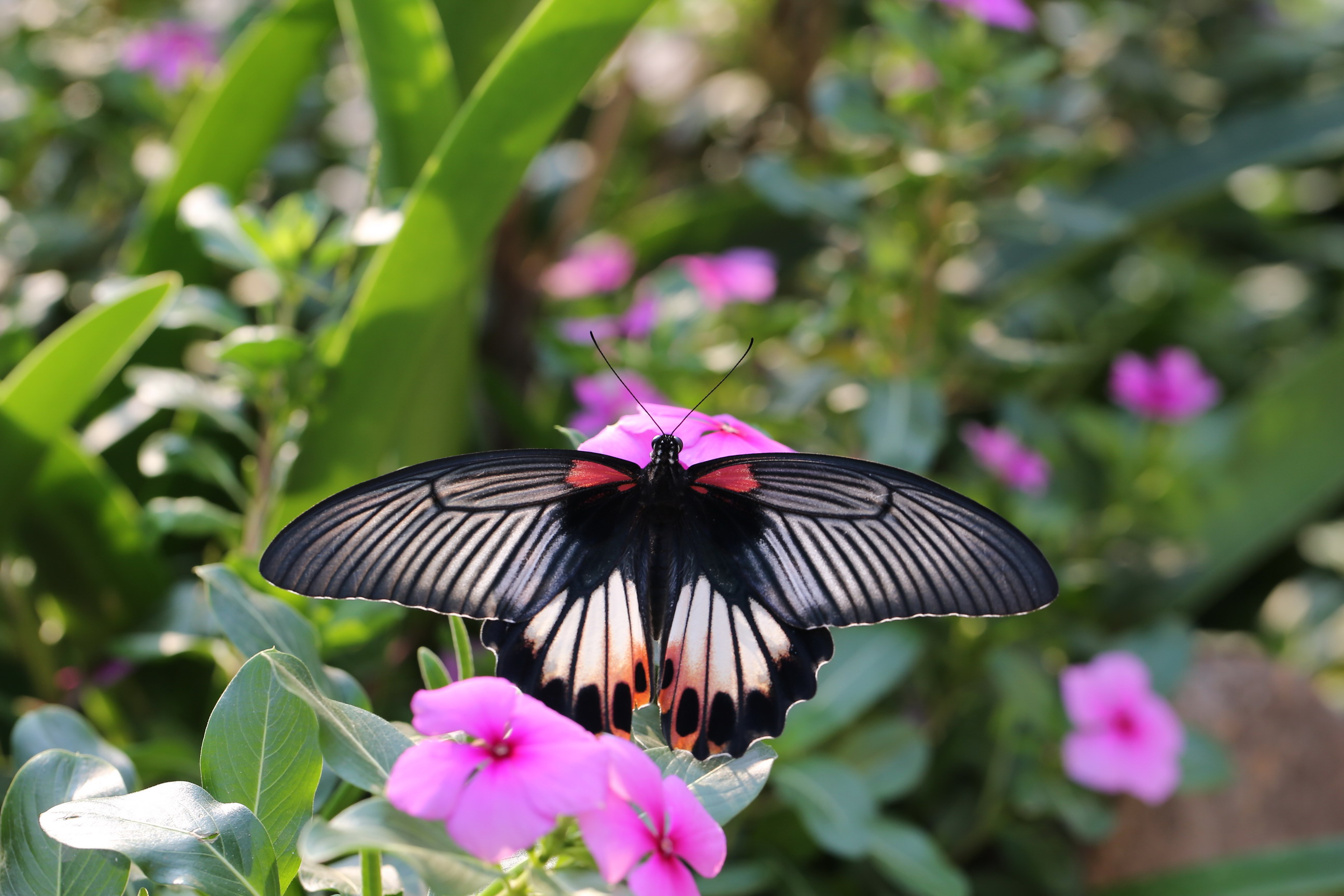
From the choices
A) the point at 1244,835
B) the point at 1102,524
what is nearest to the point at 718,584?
the point at 1102,524

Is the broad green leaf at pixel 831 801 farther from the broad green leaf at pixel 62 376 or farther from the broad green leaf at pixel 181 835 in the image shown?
the broad green leaf at pixel 62 376

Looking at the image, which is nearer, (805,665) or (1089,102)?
(805,665)

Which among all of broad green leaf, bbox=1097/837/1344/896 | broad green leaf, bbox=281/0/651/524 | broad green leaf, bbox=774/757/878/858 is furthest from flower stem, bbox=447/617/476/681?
broad green leaf, bbox=1097/837/1344/896

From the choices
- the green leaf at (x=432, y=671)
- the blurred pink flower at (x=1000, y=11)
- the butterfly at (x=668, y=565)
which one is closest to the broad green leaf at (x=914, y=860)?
the butterfly at (x=668, y=565)

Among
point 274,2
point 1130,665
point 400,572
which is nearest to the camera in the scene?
point 400,572

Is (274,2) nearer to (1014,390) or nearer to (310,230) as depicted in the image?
(310,230)
